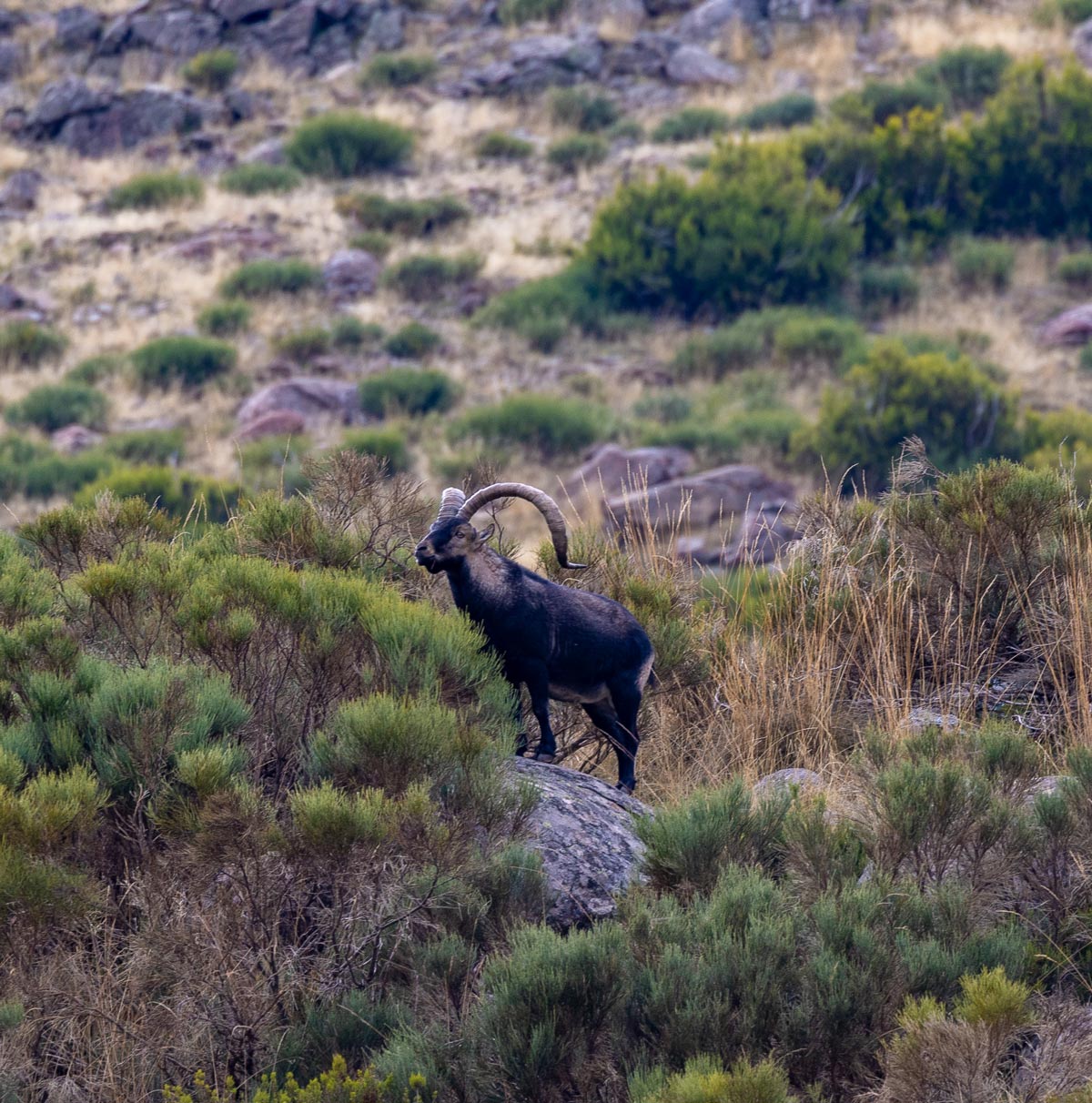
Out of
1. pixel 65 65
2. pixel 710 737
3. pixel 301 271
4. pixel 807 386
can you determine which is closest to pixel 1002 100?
pixel 807 386

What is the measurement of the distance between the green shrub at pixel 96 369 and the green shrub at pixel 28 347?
67 cm

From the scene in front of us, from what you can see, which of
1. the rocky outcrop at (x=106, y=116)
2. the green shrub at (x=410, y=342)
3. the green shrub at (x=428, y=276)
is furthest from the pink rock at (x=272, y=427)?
the rocky outcrop at (x=106, y=116)

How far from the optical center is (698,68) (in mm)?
35031

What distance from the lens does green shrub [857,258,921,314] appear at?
26.7 m

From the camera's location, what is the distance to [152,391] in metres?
24.6

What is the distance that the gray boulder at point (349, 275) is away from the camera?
27.4 m

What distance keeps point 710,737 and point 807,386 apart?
18242 mm

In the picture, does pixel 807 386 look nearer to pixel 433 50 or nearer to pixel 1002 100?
pixel 1002 100

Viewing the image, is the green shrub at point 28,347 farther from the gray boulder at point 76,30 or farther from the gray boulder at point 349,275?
the gray boulder at point 76,30

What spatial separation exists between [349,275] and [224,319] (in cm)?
281

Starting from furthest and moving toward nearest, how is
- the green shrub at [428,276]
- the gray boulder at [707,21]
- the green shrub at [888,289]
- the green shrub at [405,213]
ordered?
the gray boulder at [707,21], the green shrub at [405,213], the green shrub at [428,276], the green shrub at [888,289]

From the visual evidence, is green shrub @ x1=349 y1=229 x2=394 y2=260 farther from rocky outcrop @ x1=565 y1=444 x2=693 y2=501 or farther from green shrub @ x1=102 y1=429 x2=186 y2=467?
rocky outcrop @ x1=565 y1=444 x2=693 y2=501

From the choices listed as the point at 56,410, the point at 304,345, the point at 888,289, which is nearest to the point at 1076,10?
the point at 888,289

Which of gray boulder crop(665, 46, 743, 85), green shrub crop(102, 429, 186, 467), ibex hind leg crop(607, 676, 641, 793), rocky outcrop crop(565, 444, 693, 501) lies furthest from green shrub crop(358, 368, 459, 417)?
ibex hind leg crop(607, 676, 641, 793)
